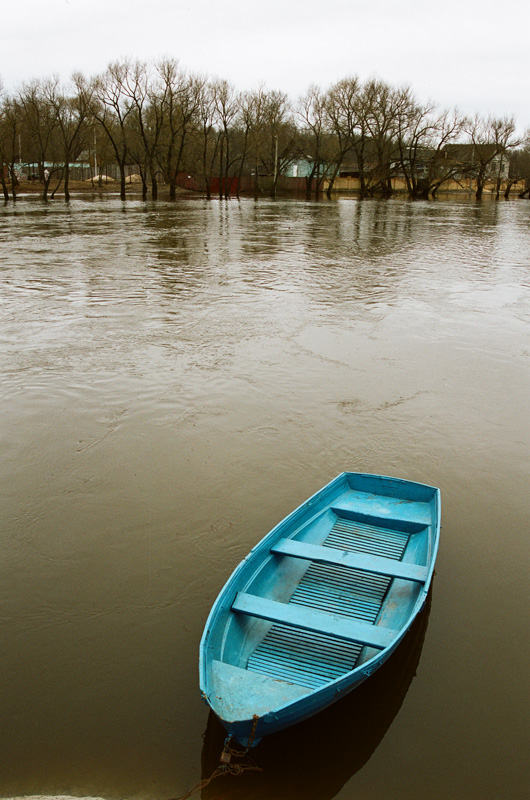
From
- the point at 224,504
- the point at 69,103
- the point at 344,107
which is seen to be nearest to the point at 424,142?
the point at 344,107

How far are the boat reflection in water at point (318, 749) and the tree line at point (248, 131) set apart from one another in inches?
2130

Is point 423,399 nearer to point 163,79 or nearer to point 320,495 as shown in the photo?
point 320,495

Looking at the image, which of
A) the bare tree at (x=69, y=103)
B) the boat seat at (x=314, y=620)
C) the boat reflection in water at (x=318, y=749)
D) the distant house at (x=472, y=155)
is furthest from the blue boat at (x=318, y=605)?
the distant house at (x=472, y=155)

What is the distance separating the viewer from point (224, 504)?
6254 millimetres

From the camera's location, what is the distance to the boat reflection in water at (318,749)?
3510 millimetres

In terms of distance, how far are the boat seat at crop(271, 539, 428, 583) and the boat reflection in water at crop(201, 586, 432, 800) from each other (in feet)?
2.11

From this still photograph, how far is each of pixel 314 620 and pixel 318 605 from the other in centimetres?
43

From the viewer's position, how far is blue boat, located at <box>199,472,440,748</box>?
3486mm

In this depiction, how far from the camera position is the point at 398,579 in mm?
4711

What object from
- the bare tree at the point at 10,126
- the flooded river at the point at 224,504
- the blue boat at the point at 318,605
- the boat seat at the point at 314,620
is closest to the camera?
the blue boat at the point at 318,605

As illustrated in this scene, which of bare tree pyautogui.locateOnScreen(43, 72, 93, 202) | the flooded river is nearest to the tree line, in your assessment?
bare tree pyautogui.locateOnScreen(43, 72, 93, 202)

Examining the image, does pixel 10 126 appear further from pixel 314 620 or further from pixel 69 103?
pixel 314 620

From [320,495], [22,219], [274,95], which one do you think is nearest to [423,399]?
[320,495]

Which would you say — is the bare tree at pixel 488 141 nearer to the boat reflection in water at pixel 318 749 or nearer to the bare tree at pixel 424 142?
the bare tree at pixel 424 142
